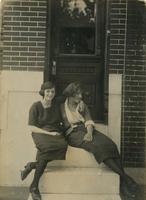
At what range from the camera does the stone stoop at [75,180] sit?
2.69m

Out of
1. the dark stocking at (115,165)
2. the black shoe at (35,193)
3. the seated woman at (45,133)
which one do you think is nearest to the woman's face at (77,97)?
the seated woman at (45,133)

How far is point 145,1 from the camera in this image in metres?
2.71

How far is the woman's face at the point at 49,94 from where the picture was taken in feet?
8.82

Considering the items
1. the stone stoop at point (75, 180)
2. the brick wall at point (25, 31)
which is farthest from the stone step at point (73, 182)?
the brick wall at point (25, 31)

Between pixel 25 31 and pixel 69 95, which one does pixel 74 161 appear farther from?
pixel 25 31

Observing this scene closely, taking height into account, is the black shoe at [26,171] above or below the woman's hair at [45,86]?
below

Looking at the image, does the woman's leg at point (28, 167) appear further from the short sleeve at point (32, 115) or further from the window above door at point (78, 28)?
the window above door at point (78, 28)

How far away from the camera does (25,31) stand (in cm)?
269

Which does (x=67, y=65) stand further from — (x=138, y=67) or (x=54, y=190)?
(x=54, y=190)

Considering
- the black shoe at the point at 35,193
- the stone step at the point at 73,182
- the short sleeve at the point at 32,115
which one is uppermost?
the short sleeve at the point at 32,115

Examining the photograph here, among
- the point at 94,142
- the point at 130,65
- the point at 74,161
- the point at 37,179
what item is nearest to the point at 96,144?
the point at 94,142

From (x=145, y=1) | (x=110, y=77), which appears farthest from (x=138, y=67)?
(x=145, y=1)

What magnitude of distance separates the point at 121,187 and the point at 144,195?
149 mm

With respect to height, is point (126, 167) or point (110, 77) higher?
point (110, 77)
